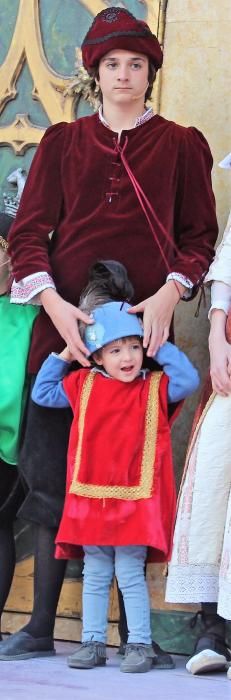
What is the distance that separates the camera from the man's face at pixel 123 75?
4156 mm

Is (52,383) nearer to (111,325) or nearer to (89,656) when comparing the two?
(111,325)

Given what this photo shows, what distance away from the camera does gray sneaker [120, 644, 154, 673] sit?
3.90 meters

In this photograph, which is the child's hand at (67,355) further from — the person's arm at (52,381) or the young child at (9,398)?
the young child at (9,398)

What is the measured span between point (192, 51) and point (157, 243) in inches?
30.3

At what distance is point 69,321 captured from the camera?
13.4ft

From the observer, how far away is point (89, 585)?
405 centimetres

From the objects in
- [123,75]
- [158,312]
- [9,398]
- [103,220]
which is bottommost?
[9,398]

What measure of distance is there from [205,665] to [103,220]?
1.26 m

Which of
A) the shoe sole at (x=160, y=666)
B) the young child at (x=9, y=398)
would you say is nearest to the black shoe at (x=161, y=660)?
the shoe sole at (x=160, y=666)

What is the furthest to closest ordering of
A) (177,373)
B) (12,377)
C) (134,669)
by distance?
1. (12,377)
2. (177,373)
3. (134,669)

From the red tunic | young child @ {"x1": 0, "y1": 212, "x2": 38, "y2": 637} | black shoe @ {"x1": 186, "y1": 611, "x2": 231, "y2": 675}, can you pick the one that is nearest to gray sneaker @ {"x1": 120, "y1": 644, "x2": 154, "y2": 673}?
black shoe @ {"x1": 186, "y1": 611, "x2": 231, "y2": 675}

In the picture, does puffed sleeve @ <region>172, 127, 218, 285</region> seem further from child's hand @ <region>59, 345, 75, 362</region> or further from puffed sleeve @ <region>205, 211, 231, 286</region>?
child's hand @ <region>59, 345, 75, 362</region>

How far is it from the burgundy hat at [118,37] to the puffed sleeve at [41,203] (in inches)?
10.9

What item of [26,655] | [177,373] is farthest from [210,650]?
[177,373]
